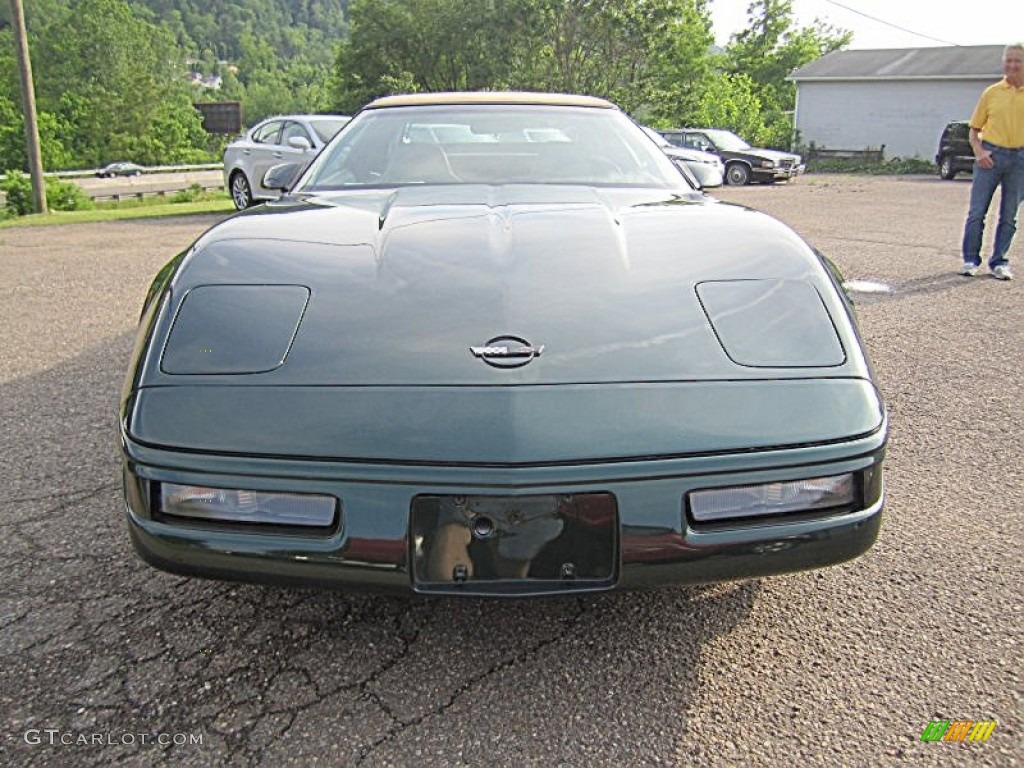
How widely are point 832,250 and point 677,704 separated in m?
7.52

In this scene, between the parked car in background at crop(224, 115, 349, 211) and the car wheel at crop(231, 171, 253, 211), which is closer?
the parked car in background at crop(224, 115, 349, 211)

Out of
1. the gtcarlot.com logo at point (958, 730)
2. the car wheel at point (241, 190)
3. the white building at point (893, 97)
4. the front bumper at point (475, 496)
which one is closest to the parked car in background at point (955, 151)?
the white building at point (893, 97)

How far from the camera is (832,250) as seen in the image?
27.3 ft

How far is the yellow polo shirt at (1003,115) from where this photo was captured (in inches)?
244

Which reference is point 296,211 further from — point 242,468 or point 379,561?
point 379,561

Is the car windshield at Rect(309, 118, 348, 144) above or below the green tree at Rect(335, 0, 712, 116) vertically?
below

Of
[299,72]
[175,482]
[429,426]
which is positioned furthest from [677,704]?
[299,72]

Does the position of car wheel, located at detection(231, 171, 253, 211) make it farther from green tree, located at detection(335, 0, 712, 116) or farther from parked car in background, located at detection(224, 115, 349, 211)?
green tree, located at detection(335, 0, 712, 116)

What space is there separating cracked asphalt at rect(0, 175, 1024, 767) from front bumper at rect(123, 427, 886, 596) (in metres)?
0.24

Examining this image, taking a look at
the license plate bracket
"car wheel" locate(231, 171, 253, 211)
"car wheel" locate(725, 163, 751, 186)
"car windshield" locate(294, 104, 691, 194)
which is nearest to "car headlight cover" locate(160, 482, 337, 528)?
the license plate bracket

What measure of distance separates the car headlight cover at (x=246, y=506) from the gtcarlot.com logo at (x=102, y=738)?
416mm

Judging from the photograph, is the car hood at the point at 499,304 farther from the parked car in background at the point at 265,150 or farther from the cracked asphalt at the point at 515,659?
the parked car in background at the point at 265,150

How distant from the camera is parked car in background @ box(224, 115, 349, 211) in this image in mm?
10898

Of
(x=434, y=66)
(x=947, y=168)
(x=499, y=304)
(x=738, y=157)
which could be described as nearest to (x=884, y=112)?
(x=947, y=168)
